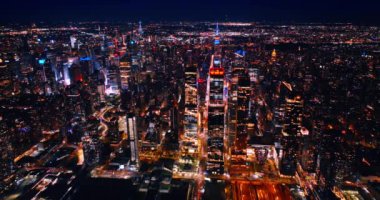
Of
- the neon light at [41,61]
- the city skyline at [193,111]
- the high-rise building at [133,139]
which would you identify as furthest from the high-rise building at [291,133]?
the neon light at [41,61]

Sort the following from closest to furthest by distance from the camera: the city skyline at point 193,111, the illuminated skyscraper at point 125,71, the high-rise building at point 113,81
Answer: the city skyline at point 193,111 < the high-rise building at point 113,81 < the illuminated skyscraper at point 125,71

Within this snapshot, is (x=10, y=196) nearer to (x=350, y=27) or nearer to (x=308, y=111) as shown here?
(x=308, y=111)

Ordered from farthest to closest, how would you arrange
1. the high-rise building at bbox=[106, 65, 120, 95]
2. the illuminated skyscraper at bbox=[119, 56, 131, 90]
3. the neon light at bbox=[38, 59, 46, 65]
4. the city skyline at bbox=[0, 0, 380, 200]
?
the illuminated skyscraper at bbox=[119, 56, 131, 90] → the high-rise building at bbox=[106, 65, 120, 95] → the neon light at bbox=[38, 59, 46, 65] → the city skyline at bbox=[0, 0, 380, 200]

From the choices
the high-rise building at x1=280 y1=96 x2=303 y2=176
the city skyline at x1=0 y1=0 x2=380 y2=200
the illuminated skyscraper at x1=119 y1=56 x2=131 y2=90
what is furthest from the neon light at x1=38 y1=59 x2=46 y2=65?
the high-rise building at x1=280 y1=96 x2=303 y2=176

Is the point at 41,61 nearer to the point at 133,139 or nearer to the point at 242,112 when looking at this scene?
the point at 133,139

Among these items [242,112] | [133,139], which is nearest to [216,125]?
[242,112]

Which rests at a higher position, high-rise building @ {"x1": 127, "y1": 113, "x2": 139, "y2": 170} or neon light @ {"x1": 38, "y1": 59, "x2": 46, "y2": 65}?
neon light @ {"x1": 38, "y1": 59, "x2": 46, "y2": 65}

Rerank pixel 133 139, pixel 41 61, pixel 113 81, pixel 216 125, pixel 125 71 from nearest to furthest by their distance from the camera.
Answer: pixel 133 139 < pixel 216 125 < pixel 41 61 < pixel 113 81 < pixel 125 71

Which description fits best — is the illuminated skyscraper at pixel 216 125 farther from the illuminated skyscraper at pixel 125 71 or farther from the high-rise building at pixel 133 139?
the illuminated skyscraper at pixel 125 71

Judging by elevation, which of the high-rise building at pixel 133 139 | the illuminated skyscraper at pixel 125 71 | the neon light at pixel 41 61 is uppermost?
the neon light at pixel 41 61

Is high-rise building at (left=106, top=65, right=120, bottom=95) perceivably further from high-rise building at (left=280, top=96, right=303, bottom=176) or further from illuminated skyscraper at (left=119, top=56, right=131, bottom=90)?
high-rise building at (left=280, top=96, right=303, bottom=176)

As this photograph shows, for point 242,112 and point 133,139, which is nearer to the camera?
point 133,139
